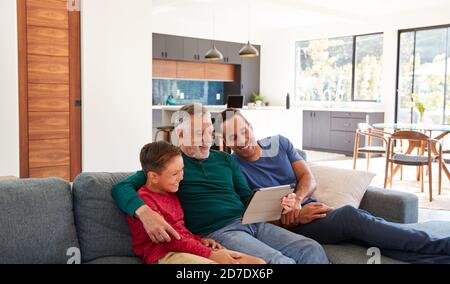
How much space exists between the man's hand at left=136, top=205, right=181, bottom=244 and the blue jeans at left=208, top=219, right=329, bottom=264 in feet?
0.89

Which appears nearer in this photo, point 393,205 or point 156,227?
point 156,227

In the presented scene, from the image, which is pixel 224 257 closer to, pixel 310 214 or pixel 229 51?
pixel 310 214

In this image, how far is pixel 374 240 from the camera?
2.09 m

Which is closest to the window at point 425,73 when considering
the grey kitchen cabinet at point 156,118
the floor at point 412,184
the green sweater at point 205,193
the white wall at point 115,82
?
the floor at point 412,184

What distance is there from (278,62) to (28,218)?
9262mm

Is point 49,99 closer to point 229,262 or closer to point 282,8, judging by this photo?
point 229,262

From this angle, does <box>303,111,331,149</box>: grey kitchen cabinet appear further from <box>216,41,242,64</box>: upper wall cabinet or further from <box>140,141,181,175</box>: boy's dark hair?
<box>140,141,181,175</box>: boy's dark hair

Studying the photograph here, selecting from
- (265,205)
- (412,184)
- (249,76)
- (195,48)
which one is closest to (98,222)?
(265,205)

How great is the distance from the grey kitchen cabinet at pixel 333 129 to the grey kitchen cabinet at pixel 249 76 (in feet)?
5.38

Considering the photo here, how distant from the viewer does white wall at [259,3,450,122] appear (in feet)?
27.4

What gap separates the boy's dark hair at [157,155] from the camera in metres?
1.89

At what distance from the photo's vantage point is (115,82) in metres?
5.00

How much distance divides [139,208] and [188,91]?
852cm

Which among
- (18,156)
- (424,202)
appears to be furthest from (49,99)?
(424,202)
